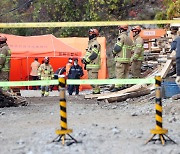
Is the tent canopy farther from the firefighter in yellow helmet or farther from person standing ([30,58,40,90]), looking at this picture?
the firefighter in yellow helmet

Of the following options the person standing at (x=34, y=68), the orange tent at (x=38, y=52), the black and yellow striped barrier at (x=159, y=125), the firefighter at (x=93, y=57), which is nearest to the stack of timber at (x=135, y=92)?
the firefighter at (x=93, y=57)

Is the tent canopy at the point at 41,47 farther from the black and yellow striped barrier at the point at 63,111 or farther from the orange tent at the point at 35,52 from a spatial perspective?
the black and yellow striped barrier at the point at 63,111

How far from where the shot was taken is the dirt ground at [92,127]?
873cm

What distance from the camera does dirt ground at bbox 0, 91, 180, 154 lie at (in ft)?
28.7

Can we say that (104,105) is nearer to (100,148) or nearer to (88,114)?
(88,114)

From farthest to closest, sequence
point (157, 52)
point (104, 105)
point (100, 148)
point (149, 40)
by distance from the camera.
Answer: point (149, 40)
point (157, 52)
point (104, 105)
point (100, 148)

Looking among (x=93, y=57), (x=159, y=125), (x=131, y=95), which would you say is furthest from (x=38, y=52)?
(x=159, y=125)

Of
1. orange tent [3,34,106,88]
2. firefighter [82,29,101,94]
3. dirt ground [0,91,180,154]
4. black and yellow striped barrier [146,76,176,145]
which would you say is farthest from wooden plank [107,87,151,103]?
orange tent [3,34,106,88]

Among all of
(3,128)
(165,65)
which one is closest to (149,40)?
(165,65)

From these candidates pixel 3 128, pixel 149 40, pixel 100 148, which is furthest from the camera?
pixel 149 40

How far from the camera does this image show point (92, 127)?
36.1 ft

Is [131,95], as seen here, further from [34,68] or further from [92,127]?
[34,68]

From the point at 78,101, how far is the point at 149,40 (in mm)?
7784

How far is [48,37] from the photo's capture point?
28062mm
